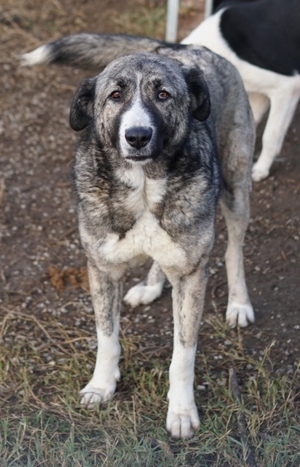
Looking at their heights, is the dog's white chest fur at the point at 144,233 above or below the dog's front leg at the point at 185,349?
above

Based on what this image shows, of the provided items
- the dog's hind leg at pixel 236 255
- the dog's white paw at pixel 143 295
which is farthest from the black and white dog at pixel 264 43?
the dog's white paw at pixel 143 295

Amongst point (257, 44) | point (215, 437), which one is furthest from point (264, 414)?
point (257, 44)

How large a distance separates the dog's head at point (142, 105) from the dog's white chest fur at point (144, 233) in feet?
0.51

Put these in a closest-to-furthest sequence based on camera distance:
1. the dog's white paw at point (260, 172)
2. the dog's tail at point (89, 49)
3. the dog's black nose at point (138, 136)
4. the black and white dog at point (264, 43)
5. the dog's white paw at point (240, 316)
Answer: the dog's black nose at point (138, 136), the dog's tail at point (89, 49), the dog's white paw at point (240, 316), the black and white dog at point (264, 43), the dog's white paw at point (260, 172)

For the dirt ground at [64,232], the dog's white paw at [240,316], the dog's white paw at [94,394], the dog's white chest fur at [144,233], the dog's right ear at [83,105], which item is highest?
the dog's right ear at [83,105]

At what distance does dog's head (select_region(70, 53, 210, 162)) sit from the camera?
310cm

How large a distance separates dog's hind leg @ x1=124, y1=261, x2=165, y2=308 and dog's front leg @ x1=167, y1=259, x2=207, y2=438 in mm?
895

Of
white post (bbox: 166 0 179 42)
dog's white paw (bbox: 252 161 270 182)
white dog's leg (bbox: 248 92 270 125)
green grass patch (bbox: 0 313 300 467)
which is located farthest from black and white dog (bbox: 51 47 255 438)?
white post (bbox: 166 0 179 42)

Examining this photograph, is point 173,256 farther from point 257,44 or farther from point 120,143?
point 257,44

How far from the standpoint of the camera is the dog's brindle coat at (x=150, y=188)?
3215 mm

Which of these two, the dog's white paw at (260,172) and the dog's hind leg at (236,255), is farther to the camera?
the dog's white paw at (260,172)

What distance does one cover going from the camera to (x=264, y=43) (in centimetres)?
538

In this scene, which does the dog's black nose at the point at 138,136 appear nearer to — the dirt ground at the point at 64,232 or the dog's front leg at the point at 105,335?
the dog's front leg at the point at 105,335

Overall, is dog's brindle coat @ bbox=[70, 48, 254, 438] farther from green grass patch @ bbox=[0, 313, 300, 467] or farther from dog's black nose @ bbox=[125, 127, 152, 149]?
green grass patch @ bbox=[0, 313, 300, 467]
